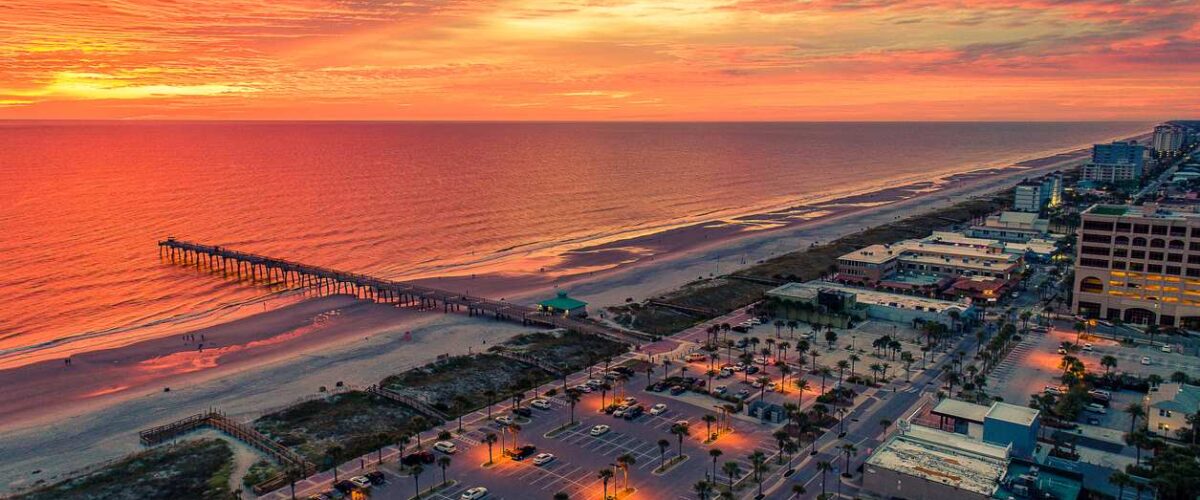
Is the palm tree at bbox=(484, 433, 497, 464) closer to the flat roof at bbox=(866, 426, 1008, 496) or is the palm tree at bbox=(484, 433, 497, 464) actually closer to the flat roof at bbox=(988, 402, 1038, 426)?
the flat roof at bbox=(866, 426, 1008, 496)

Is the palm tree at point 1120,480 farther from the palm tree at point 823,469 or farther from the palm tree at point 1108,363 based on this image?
the palm tree at point 1108,363

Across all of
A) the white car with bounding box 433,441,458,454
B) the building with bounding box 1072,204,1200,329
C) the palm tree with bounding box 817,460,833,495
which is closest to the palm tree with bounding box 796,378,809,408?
the palm tree with bounding box 817,460,833,495

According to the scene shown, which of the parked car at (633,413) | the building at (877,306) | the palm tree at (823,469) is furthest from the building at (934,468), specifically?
the building at (877,306)

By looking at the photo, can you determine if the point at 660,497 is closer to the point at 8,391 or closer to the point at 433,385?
the point at 433,385

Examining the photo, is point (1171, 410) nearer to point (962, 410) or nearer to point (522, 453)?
point (962, 410)

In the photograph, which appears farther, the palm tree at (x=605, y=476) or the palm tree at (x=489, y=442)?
the palm tree at (x=489, y=442)
